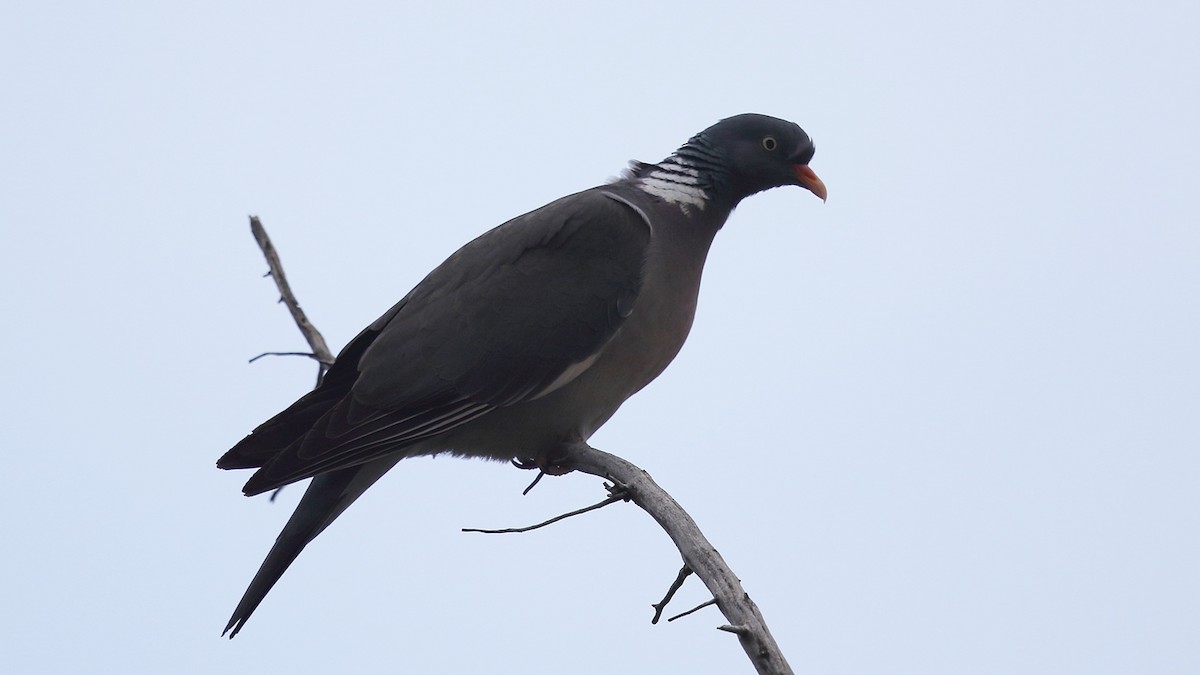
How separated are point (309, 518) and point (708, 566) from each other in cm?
183

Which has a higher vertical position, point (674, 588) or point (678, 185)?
point (678, 185)

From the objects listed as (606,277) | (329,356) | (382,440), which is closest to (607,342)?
(606,277)

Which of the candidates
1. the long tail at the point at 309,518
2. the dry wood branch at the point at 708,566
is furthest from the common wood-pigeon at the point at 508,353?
the dry wood branch at the point at 708,566

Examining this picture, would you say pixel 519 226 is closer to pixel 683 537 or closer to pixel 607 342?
pixel 607 342

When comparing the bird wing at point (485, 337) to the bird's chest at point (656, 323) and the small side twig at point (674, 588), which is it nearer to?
the bird's chest at point (656, 323)

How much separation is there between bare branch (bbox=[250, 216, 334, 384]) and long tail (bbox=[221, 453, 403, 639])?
491 mm

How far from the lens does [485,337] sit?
4.45 m

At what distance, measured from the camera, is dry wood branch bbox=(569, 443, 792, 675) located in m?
2.69

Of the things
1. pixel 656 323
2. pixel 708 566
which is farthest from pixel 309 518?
pixel 708 566

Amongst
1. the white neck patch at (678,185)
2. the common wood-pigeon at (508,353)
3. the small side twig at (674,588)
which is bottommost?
the small side twig at (674,588)

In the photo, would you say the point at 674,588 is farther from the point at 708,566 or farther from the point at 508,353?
the point at 508,353

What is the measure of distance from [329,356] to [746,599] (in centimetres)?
246

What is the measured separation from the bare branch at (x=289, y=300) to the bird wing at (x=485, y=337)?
22 centimetres

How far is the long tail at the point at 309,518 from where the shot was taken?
163 inches
